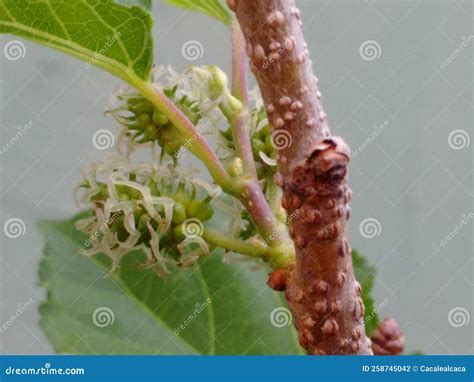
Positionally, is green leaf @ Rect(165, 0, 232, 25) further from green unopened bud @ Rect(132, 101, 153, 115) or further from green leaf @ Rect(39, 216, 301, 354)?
green leaf @ Rect(39, 216, 301, 354)

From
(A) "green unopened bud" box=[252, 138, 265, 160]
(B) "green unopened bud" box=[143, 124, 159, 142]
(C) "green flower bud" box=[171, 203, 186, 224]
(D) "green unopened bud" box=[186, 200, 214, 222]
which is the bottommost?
(C) "green flower bud" box=[171, 203, 186, 224]

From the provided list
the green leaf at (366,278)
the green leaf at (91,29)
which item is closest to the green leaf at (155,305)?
the green leaf at (366,278)

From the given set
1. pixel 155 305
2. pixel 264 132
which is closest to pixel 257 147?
pixel 264 132

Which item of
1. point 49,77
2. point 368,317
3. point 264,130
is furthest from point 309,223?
point 49,77

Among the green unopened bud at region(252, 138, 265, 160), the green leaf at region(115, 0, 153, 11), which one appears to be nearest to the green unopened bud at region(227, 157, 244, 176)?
the green unopened bud at region(252, 138, 265, 160)

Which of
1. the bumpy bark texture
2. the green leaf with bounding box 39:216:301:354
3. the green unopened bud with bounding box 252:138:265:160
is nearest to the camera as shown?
the bumpy bark texture

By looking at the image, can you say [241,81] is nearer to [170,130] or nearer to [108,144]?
[170,130]

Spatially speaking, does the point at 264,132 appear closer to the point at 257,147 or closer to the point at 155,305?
the point at 257,147
